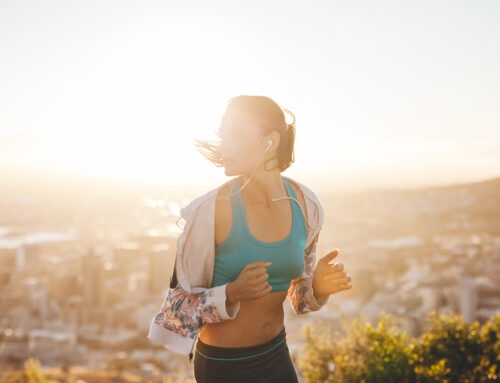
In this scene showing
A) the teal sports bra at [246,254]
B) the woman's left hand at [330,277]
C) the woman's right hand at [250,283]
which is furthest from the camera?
the woman's left hand at [330,277]

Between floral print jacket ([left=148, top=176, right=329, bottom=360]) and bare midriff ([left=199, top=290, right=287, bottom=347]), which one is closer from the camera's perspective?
floral print jacket ([left=148, top=176, right=329, bottom=360])

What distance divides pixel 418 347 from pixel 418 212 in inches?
2591

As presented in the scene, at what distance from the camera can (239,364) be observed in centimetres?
130

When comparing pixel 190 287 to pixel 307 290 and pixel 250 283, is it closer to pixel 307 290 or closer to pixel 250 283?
pixel 250 283

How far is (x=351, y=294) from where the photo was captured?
146 ft

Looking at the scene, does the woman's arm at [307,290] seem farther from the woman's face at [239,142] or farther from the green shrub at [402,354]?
the green shrub at [402,354]

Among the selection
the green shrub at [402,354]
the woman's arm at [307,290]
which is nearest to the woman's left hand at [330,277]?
the woman's arm at [307,290]

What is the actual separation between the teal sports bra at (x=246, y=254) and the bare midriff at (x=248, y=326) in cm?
10

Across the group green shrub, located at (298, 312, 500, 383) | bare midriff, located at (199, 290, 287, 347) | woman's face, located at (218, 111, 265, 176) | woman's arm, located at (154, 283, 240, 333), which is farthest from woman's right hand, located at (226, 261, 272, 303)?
green shrub, located at (298, 312, 500, 383)

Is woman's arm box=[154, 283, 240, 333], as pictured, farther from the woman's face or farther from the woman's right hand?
the woman's face

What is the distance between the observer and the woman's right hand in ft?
3.67

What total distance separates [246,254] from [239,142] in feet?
1.25

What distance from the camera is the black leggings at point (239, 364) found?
129 cm

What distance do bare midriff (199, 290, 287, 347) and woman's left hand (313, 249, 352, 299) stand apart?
6.0 inches
